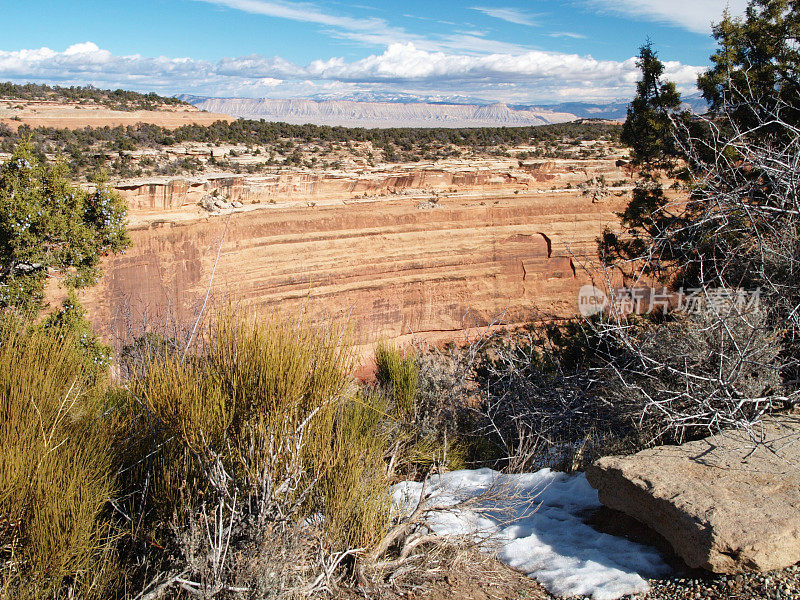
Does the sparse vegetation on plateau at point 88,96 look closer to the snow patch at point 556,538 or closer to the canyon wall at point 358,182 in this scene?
the canyon wall at point 358,182

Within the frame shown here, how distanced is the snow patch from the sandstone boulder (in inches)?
10.3

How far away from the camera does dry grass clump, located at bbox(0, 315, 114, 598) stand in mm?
2426

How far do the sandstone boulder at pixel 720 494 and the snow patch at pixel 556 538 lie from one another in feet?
0.86

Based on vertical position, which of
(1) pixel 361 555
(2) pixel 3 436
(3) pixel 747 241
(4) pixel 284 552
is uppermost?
(3) pixel 747 241

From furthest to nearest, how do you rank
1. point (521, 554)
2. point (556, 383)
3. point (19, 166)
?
point (19, 166) < point (556, 383) < point (521, 554)

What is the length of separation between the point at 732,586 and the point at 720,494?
53cm

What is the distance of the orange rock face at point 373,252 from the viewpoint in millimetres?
15062

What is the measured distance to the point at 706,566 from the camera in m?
3.01

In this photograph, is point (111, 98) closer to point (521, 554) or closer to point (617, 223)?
point (617, 223)

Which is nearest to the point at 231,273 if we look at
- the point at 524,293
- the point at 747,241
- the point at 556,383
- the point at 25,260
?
the point at 25,260

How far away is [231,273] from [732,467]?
1438 centimetres

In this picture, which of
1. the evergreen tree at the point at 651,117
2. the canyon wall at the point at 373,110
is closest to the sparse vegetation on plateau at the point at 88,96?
the evergreen tree at the point at 651,117

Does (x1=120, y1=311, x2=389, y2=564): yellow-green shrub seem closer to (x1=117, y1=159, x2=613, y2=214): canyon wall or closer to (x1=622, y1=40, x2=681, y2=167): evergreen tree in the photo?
(x1=622, y1=40, x2=681, y2=167): evergreen tree

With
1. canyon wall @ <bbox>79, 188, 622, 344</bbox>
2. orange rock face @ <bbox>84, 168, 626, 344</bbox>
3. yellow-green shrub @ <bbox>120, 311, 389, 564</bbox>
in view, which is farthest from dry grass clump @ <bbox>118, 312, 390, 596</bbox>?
canyon wall @ <bbox>79, 188, 622, 344</bbox>
